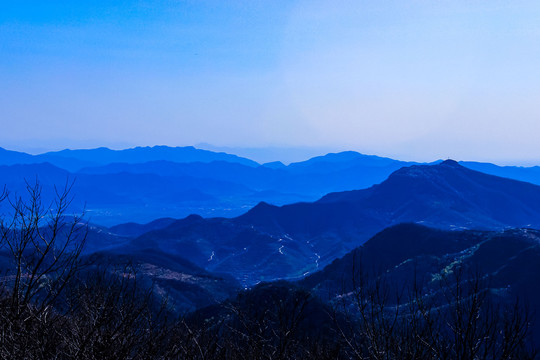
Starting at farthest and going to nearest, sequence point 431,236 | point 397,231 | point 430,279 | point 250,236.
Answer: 1. point 250,236
2. point 397,231
3. point 431,236
4. point 430,279

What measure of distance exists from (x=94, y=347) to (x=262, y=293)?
52.3 meters

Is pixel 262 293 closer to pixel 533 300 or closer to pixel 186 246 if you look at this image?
pixel 533 300

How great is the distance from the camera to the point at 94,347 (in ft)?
39.9

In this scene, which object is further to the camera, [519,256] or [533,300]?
[519,256]

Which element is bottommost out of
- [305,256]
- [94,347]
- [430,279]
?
[305,256]

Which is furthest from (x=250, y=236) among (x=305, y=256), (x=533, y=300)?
A: (x=533, y=300)

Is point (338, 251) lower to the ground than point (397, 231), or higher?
lower

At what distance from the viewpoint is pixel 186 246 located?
621ft

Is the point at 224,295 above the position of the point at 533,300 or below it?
below

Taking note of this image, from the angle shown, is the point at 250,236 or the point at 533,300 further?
the point at 250,236

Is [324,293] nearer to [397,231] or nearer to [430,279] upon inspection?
[430,279]

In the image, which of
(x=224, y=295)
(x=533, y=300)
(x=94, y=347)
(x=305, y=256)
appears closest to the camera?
(x=94, y=347)

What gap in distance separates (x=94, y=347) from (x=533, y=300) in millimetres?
71965

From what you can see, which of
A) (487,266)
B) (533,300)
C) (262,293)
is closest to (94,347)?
(262,293)
